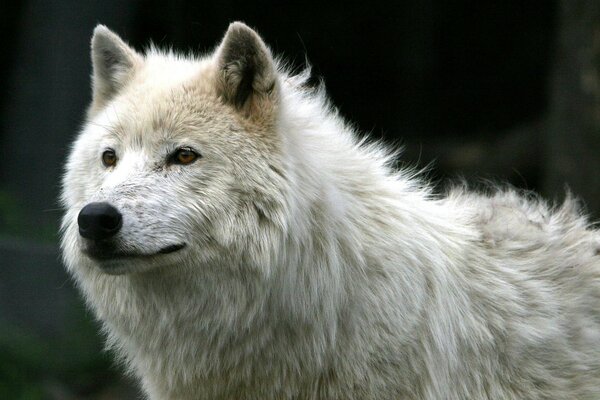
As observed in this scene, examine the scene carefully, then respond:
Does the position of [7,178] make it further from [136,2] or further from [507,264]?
[507,264]

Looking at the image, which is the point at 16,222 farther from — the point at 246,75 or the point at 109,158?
the point at 246,75

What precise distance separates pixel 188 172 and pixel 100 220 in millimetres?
432

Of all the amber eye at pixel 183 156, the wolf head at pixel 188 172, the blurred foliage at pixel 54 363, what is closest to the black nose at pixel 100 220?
the wolf head at pixel 188 172

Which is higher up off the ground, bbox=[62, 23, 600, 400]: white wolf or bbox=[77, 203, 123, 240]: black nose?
bbox=[62, 23, 600, 400]: white wolf

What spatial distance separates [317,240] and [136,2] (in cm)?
462

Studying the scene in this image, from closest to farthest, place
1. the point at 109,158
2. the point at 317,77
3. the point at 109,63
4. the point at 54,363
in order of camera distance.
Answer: the point at 109,158 → the point at 109,63 → the point at 54,363 → the point at 317,77

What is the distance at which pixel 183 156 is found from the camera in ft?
13.6

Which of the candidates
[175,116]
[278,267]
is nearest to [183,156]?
[175,116]

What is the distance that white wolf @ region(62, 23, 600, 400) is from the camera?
406 centimetres

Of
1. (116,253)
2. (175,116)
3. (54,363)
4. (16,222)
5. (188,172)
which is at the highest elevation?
(175,116)

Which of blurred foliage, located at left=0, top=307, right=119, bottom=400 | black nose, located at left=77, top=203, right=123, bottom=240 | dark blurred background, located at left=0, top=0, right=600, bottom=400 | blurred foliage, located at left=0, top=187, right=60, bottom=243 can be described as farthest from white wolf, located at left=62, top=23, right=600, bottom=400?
blurred foliage, located at left=0, top=187, right=60, bottom=243

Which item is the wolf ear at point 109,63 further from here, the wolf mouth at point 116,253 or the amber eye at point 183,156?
the wolf mouth at point 116,253

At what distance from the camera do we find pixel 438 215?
4.66 metres

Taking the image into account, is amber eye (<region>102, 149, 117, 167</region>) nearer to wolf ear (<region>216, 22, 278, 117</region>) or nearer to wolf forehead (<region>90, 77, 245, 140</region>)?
wolf forehead (<region>90, 77, 245, 140</region>)
